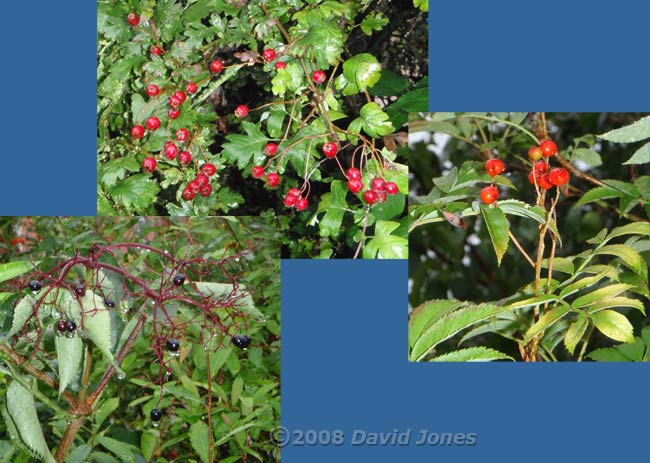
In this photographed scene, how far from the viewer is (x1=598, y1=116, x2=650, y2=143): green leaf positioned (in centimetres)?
195

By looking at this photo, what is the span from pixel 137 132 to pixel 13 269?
411 mm

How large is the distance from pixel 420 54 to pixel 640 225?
0.61 metres

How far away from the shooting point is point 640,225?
6.42ft

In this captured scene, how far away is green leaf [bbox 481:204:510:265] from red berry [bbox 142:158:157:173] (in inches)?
29.2

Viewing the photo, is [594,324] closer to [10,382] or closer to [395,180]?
[395,180]

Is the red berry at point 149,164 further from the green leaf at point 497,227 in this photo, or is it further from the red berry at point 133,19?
the green leaf at point 497,227

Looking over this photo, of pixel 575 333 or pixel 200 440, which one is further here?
pixel 200 440

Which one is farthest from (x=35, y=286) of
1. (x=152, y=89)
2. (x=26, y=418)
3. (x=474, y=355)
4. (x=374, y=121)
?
(x=474, y=355)

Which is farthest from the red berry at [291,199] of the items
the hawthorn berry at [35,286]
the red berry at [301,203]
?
the hawthorn berry at [35,286]

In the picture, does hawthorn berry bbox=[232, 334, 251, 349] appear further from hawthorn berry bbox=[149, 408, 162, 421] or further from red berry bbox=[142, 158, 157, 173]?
red berry bbox=[142, 158, 157, 173]

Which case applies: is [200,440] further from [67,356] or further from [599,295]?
[599,295]

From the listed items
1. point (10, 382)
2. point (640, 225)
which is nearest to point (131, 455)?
point (10, 382)

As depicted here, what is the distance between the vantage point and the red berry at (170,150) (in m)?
2.03

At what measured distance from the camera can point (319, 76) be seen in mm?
1983
